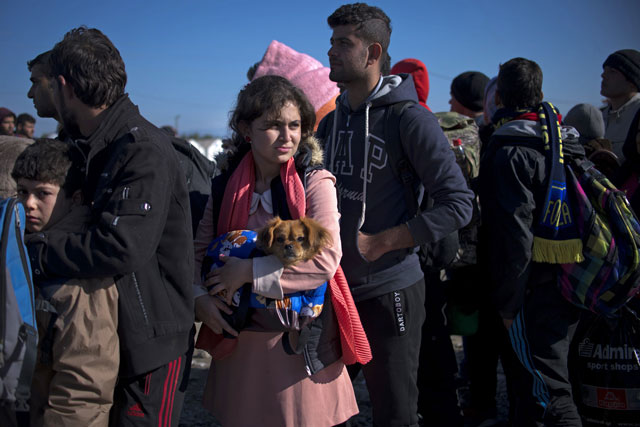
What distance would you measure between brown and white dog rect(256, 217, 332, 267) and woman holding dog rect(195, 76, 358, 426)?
0.05 meters

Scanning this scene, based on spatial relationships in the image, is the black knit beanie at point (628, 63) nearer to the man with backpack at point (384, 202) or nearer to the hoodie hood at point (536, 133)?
the hoodie hood at point (536, 133)

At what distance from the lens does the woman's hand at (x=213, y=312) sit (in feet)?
7.13

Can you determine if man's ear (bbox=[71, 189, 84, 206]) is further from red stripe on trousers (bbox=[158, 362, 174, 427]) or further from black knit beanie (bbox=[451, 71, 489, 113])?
black knit beanie (bbox=[451, 71, 489, 113])

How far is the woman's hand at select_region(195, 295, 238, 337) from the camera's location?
7.13 ft

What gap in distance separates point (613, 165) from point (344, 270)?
85.6 inches

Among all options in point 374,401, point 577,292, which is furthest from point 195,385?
point 577,292

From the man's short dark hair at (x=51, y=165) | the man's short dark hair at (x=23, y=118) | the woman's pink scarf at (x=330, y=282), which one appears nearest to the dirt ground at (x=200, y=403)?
the woman's pink scarf at (x=330, y=282)

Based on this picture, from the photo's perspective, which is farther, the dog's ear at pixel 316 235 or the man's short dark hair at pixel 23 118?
the man's short dark hair at pixel 23 118

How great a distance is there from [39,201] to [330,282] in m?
1.25

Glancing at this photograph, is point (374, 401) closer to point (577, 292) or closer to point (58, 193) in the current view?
point (577, 292)

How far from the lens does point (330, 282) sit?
2305 millimetres

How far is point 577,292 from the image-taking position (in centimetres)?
→ 292

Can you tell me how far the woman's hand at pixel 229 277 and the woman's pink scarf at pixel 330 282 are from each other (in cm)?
21

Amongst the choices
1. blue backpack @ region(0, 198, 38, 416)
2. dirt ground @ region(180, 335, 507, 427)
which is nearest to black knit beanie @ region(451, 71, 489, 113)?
dirt ground @ region(180, 335, 507, 427)
